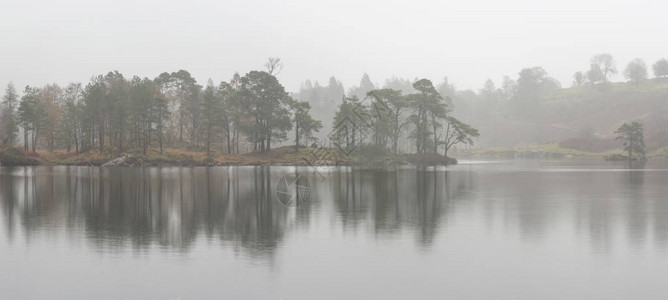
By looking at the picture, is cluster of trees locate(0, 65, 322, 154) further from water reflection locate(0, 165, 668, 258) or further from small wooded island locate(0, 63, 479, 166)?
water reflection locate(0, 165, 668, 258)

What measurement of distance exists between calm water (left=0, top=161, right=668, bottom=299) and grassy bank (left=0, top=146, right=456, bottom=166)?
59.1m

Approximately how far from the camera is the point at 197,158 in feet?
300

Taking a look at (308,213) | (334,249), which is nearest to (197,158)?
(308,213)

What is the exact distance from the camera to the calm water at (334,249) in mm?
11641

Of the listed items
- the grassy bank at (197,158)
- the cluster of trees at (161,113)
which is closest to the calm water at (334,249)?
the grassy bank at (197,158)

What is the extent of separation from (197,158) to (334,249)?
264 ft

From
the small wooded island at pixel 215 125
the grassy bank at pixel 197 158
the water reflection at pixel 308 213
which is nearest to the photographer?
the water reflection at pixel 308 213

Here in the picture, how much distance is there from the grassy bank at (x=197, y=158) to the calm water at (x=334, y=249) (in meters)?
59.1

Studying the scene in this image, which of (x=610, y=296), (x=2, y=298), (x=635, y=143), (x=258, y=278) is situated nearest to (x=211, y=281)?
(x=258, y=278)

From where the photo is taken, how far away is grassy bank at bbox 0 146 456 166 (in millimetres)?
88562

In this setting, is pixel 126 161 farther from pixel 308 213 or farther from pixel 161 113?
pixel 308 213

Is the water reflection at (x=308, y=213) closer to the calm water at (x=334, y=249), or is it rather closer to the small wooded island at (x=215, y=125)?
the calm water at (x=334, y=249)

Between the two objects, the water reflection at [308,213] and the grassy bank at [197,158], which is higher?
the grassy bank at [197,158]

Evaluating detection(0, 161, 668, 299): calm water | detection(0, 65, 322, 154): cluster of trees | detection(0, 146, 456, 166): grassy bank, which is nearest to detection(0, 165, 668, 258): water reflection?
detection(0, 161, 668, 299): calm water
